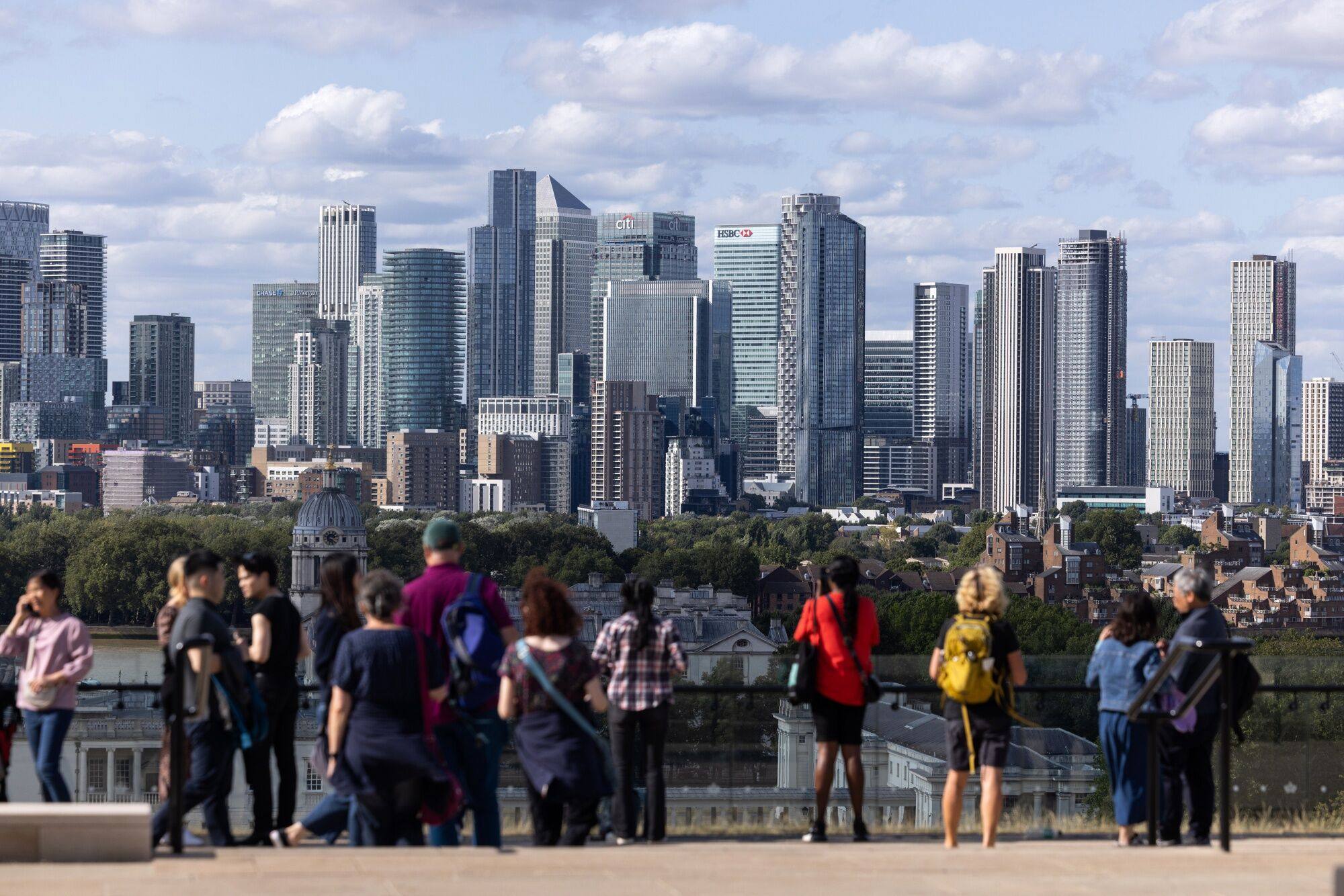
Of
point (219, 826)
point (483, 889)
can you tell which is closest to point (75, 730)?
point (219, 826)

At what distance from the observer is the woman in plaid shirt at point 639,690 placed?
1151cm

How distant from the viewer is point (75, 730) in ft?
41.5

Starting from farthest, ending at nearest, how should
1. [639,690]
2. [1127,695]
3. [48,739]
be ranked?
[1127,695] < [48,739] < [639,690]

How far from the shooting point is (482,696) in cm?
1114

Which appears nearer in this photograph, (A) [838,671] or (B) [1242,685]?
(B) [1242,685]

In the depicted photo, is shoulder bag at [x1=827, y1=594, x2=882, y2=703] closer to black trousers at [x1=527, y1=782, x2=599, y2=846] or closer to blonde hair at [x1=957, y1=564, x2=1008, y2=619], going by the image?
blonde hair at [x1=957, y1=564, x2=1008, y2=619]

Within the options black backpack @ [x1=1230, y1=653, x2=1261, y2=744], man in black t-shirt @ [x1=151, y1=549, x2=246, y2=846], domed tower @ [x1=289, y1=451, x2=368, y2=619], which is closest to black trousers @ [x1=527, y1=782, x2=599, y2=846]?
man in black t-shirt @ [x1=151, y1=549, x2=246, y2=846]

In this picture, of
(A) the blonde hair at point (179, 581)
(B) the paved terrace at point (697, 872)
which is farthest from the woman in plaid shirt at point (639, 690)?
(A) the blonde hair at point (179, 581)

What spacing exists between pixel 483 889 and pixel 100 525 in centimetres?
11978

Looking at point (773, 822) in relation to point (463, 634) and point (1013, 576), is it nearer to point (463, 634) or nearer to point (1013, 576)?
point (463, 634)

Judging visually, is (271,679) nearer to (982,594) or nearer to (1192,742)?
(982,594)

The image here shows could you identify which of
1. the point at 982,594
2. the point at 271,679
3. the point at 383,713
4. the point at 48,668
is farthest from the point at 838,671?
the point at 48,668

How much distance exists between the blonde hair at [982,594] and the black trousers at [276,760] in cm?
375

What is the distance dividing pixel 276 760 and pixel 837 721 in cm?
316
